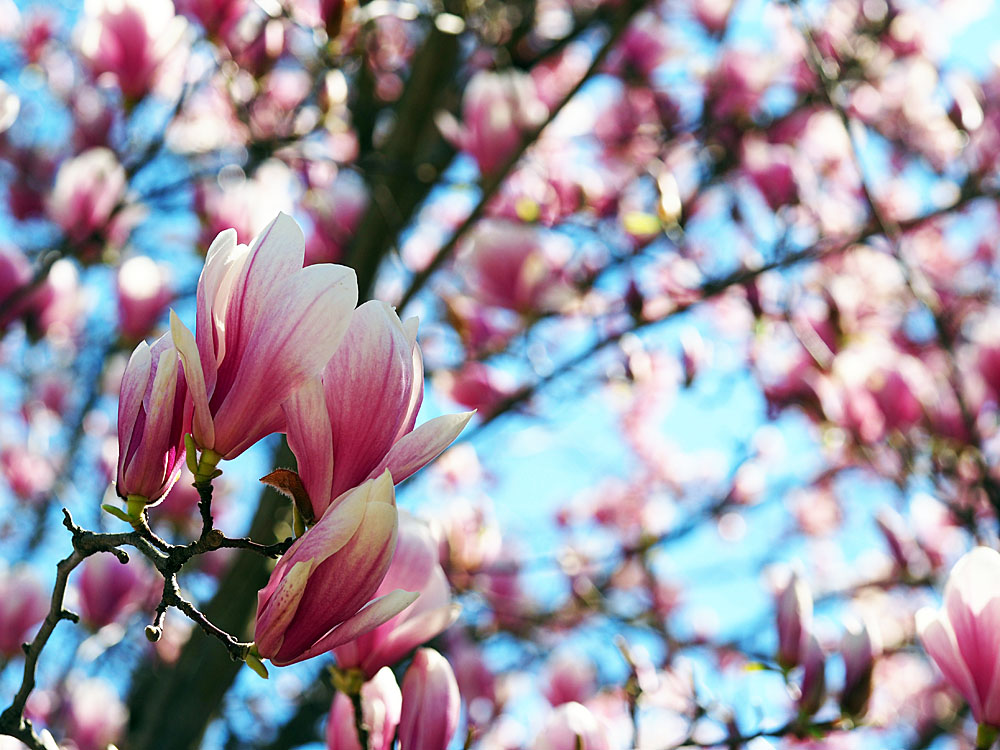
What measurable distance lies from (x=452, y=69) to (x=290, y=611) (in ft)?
6.77

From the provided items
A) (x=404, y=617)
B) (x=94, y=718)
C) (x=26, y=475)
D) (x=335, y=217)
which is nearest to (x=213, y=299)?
(x=404, y=617)

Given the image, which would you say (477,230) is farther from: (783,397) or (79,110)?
(79,110)

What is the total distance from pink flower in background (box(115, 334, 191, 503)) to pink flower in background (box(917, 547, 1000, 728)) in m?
0.75

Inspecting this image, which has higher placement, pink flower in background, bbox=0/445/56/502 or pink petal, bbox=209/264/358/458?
pink petal, bbox=209/264/358/458

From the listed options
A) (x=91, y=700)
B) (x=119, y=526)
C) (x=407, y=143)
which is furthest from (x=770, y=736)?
(x=119, y=526)

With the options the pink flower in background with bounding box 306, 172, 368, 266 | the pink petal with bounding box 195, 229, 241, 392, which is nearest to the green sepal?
the pink petal with bounding box 195, 229, 241, 392

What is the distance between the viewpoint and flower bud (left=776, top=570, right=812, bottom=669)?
3.94ft

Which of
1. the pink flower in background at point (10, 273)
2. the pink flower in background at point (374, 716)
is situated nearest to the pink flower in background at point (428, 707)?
the pink flower in background at point (374, 716)

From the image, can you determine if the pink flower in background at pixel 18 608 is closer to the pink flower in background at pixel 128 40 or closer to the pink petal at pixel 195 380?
the pink flower in background at pixel 128 40

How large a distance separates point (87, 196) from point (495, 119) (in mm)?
866

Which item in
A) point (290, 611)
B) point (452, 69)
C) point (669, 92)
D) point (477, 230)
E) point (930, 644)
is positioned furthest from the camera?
point (669, 92)

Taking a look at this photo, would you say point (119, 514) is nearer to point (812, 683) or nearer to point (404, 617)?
point (404, 617)

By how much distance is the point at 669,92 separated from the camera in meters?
3.11

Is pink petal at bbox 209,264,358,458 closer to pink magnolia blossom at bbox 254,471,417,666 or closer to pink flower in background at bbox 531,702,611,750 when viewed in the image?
pink magnolia blossom at bbox 254,471,417,666
